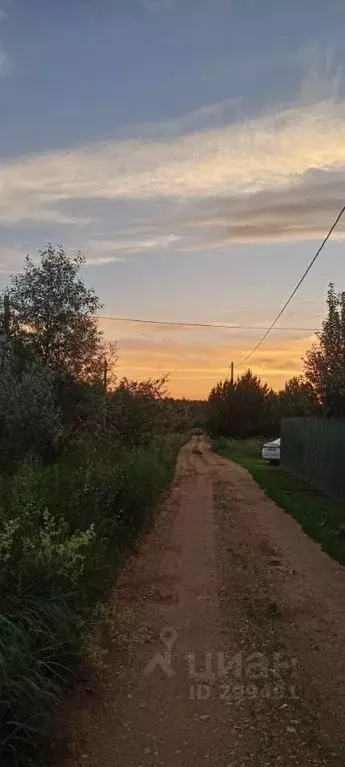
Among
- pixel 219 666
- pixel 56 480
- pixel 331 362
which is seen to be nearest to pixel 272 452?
pixel 331 362

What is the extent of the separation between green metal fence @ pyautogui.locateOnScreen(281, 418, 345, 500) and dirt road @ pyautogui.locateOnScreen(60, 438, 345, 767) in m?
6.57

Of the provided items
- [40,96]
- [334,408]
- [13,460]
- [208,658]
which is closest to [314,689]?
[208,658]

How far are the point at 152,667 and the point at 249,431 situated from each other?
51.8 m

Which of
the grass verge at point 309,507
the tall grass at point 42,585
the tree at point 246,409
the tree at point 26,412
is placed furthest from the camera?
the tree at point 246,409

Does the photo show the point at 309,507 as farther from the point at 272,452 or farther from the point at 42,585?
the point at 272,452

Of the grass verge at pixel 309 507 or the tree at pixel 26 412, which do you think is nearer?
the grass verge at pixel 309 507

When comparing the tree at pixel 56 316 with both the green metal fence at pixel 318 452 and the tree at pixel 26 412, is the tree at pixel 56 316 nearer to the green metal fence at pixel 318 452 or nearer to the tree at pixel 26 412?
the tree at pixel 26 412

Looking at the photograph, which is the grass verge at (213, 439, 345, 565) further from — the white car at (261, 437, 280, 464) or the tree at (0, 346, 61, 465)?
the tree at (0, 346, 61, 465)

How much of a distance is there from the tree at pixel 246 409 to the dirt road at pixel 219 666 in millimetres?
46122

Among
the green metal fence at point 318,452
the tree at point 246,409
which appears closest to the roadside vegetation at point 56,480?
the green metal fence at point 318,452

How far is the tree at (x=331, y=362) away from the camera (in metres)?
19.7

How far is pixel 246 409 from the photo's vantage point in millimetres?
56375

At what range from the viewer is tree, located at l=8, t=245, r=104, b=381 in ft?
46.2

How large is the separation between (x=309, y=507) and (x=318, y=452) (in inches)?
172
